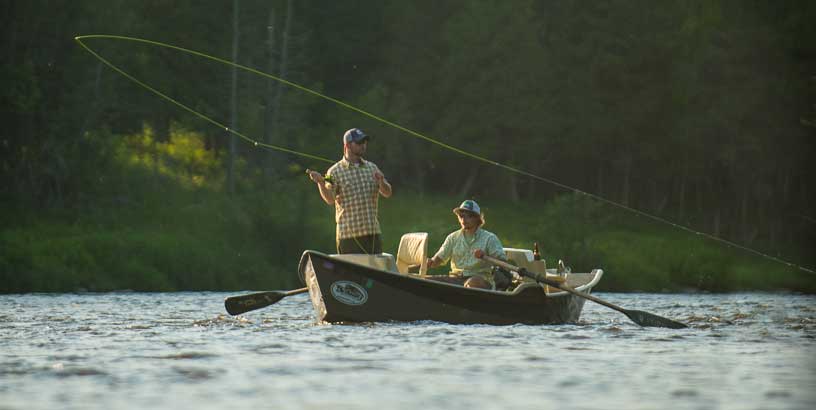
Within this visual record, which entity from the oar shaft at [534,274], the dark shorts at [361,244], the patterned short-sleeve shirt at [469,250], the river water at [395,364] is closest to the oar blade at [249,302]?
the river water at [395,364]

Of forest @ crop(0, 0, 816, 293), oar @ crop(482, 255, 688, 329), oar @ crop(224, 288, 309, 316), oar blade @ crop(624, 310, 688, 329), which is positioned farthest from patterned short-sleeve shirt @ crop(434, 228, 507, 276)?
forest @ crop(0, 0, 816, 293)

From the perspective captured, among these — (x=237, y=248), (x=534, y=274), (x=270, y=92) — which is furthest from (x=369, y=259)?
(x=270, y=92)

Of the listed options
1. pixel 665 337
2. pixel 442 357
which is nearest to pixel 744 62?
pixel 665 337

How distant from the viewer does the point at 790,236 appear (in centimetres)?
4684

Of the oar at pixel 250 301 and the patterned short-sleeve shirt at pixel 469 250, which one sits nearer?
the patterned short-sleeve shirt at pixel 469 250

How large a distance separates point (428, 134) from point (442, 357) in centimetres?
4210

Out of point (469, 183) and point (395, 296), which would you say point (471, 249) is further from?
point (469, 183)

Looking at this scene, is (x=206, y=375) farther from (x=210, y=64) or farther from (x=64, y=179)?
(x=210, y=64)

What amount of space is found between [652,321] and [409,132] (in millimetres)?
13342

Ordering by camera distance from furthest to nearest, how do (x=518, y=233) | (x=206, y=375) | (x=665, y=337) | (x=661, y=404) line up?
1. (x=518, y=233)
2. (x=665, y=337)
3. (x=206, y=375)
4. (x=661, y=404)

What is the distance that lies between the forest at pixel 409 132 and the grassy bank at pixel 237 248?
0.20 feet

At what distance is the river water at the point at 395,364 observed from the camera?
886cm

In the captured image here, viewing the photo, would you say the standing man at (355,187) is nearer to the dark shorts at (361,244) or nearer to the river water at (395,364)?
the dark shorts at (361,244)

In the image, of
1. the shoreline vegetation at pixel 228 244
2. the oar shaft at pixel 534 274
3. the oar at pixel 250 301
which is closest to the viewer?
the oar shaft at pixel 534 274
